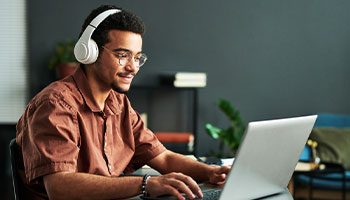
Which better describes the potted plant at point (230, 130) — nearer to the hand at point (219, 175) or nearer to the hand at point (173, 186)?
the hand at point (219, 175)

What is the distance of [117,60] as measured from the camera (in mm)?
1720

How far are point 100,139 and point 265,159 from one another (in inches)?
25.1

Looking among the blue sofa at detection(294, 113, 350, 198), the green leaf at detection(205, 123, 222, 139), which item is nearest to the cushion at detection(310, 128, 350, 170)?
the blue sofa at detection(294, 113, 350, 198)

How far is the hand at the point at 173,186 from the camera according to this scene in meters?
1.28

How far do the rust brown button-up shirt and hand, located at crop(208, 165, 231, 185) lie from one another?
0.34 m

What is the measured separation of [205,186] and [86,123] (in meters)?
0.43

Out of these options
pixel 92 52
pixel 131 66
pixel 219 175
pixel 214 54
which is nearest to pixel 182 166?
pixel 219 175

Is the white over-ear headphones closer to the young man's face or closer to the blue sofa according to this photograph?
the young man's face

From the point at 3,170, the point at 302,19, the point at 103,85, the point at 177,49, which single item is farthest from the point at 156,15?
the point at 103,85

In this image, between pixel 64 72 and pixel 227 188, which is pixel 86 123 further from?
pixel 64 72

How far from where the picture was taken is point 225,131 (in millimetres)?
4691

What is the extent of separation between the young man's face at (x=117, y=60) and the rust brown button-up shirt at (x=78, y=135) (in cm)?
8

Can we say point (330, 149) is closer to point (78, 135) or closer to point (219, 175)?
point (219, 175)

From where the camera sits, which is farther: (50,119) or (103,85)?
(103,85)
